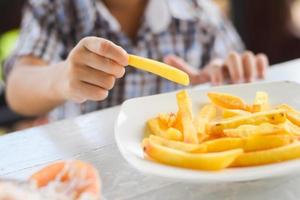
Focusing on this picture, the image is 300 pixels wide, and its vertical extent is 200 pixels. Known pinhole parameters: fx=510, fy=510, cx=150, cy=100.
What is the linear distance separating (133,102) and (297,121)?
299 mm

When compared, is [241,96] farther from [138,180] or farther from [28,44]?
[28,44]

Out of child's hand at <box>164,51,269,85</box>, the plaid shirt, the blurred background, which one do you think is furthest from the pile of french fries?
the blurred background

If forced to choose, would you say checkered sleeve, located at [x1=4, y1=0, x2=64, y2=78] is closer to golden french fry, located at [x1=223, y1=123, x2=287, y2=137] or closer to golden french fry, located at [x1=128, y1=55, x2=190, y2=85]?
golden french fry, located at [x1=128, y1=55, x2=190, y2=85]

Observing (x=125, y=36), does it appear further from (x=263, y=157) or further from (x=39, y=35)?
(x=263, y=157)

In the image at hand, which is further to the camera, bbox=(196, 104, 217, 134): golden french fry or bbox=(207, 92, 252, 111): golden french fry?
bbox=(207, 92, 252, 111): golden french fry

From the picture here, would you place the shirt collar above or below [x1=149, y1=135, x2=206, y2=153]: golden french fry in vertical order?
below

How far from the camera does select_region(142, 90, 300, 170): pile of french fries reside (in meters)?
0.70

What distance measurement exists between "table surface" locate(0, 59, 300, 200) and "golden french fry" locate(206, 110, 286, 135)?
0.28 feet

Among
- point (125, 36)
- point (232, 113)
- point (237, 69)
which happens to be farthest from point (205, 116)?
point (125, 36)

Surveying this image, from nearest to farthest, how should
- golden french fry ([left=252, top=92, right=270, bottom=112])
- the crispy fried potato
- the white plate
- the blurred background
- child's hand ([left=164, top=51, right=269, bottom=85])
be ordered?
the white plate, the crispy fried potato, golden french fry ([left=252, top=92, right=270, bottom=112]), child's hand ([left=164, top=51, right=269, bottom=85]), the blurred background

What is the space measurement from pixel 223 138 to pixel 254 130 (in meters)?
0.05

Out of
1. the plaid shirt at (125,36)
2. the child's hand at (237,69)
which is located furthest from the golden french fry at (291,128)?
the plaid shirt at (125,36)

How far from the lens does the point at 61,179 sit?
2.12 feet

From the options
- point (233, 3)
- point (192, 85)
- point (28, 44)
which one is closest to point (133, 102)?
point (192, 85)
